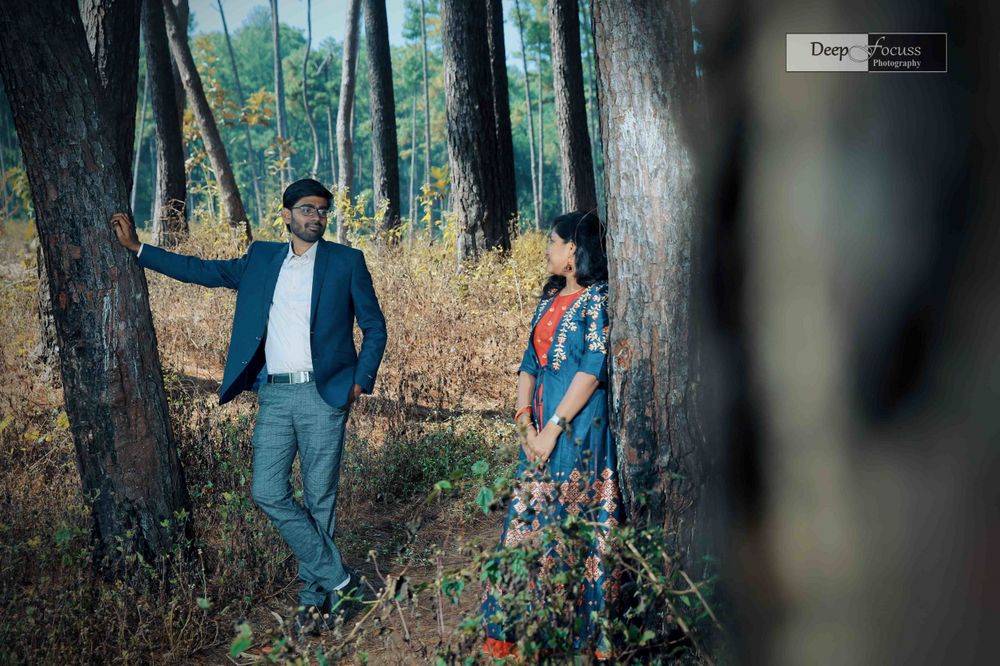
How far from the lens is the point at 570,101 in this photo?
1577 cm

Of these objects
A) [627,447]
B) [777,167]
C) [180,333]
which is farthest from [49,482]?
[777,167]

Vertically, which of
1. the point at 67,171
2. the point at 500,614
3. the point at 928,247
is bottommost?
the point at 500,614

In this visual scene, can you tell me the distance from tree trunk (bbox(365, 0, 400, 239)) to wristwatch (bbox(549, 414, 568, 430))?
11622 millimetres

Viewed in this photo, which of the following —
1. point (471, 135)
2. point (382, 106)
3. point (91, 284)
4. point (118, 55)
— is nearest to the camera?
point (91, 284)

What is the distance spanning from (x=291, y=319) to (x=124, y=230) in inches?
34.3

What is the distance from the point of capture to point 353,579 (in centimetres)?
508

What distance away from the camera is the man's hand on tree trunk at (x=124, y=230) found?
15.5 feet

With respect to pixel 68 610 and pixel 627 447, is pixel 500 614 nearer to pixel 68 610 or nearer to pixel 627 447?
pixel 627 447

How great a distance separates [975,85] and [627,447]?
1748 mm

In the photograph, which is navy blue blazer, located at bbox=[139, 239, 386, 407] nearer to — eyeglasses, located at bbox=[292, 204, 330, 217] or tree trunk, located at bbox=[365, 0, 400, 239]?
eyeglasses, located at bbox=[292, 204, 330, 217]

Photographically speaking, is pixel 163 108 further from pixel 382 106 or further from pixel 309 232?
pixel 309 232

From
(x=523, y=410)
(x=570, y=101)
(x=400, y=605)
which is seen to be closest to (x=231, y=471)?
(x=400, y=605)

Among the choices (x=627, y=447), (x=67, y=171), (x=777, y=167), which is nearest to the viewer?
(x=777, y=167)

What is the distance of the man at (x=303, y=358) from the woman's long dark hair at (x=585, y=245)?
116 centimetres
